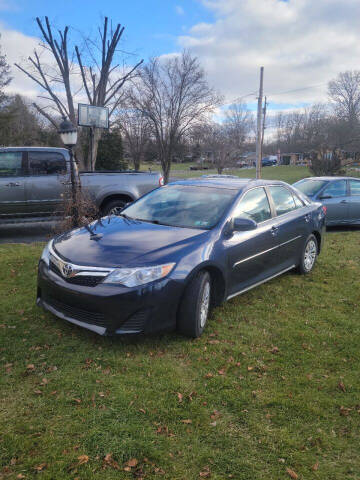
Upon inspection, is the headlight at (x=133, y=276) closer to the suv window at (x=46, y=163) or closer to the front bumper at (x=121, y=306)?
the front bumper at (x=121, y=306)

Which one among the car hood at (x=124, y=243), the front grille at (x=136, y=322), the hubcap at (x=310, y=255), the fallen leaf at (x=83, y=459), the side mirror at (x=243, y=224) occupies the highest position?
the side mirror at (x=243, y=224)

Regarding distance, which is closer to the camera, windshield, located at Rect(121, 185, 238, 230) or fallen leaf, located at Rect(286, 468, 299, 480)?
fallen leaf, located at Rect(286, 468, 299, 480)

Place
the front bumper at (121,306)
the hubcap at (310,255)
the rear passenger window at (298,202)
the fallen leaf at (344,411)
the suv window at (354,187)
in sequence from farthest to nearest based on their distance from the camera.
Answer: the suv window at (354,187), the hubcap at (310,255), the rear passenger window at (298,202), the front bumper at (121,306), the fallen leaf at (344,411)

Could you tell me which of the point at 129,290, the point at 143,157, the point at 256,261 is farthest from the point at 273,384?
the point at 143,157

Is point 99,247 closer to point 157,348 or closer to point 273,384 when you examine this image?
point 157,348

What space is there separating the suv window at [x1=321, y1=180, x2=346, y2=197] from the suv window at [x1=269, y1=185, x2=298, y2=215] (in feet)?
14.1

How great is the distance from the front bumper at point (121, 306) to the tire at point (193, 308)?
9cm

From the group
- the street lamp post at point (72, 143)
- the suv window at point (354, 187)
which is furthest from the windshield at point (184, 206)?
the suv window at point (354, 187)

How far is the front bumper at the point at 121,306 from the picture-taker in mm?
3172

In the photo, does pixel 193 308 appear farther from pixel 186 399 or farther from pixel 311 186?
pixel 311 186

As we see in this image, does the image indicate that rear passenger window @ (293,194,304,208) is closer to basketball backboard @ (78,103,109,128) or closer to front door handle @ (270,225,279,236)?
front door handle @ (270,225,279,236)

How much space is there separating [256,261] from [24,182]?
5816 mm

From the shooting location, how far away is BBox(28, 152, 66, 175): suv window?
8.19 meters

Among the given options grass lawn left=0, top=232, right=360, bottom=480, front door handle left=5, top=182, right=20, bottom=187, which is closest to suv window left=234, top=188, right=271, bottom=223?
grass lawn left=0, top=232, right=360, bottom=480
